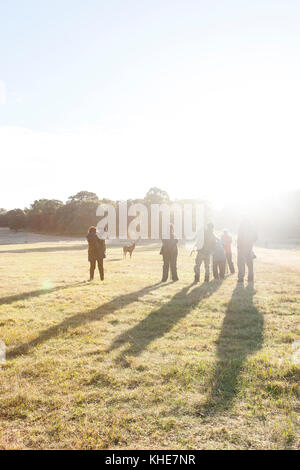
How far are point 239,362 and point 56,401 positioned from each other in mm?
2855

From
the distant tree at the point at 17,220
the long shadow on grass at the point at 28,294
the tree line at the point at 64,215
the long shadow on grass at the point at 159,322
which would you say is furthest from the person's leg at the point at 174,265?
the distant tree at the point at 17,220

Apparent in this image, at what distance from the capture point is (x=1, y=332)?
6789mm

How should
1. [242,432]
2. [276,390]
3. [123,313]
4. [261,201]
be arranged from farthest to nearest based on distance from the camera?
[261,201] < [123,313] < [276,390] < [242,432]

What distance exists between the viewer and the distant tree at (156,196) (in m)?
81.3

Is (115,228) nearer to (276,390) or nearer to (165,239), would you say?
(165,239)

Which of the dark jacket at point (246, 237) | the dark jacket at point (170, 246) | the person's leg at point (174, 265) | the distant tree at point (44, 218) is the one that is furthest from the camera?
the distant tree at point (44, 218)

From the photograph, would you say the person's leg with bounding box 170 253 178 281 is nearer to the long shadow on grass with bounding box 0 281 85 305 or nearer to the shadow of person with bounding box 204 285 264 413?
the shadow of person with bounding box 204 285 264 413

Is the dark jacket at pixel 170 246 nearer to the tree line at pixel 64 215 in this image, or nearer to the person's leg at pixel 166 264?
the person's leg at pixel 166 264

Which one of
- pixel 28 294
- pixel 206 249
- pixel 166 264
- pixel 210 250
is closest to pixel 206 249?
pixel 206 249

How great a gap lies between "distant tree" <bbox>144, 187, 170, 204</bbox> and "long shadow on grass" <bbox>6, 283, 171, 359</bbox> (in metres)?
68.0

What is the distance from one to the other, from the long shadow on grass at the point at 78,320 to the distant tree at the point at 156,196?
68.0 m
